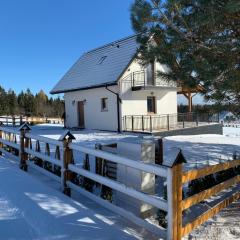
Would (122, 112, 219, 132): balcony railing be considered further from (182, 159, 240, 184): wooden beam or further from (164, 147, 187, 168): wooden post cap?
(164, 147, 187, 168): wooden post cap

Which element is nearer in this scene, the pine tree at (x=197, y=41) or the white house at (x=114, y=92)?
the pine tree at (x=197, y=41)

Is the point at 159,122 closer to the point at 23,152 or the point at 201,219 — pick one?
the point at 23,152

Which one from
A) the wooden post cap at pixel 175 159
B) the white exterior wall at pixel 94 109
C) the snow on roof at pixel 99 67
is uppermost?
the snow on roof at pixel 99 67

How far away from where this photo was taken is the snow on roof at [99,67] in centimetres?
1997

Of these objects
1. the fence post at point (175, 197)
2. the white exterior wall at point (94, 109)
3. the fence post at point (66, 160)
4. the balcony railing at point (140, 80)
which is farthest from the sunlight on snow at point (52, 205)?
the balcony railing at point (140, 80)

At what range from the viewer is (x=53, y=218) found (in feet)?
14.1

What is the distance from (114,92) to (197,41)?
14350mm

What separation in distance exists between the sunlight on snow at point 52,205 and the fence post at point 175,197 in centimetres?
165

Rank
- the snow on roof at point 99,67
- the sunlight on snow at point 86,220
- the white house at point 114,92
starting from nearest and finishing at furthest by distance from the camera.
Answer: the sunlight on snow at point 86,220 < the white house at point 114,92 < the snow on roof at point 99,67

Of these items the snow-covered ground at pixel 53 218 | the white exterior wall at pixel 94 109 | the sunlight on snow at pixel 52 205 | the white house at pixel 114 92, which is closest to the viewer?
the snow-covered ground at pixel 53 218

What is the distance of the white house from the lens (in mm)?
19656

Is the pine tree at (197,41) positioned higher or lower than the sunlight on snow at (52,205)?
higher

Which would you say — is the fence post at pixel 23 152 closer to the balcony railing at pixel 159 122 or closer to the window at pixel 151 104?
the balcony railing at pixel 159 122

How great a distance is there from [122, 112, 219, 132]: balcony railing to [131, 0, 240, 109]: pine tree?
43.3 ft
